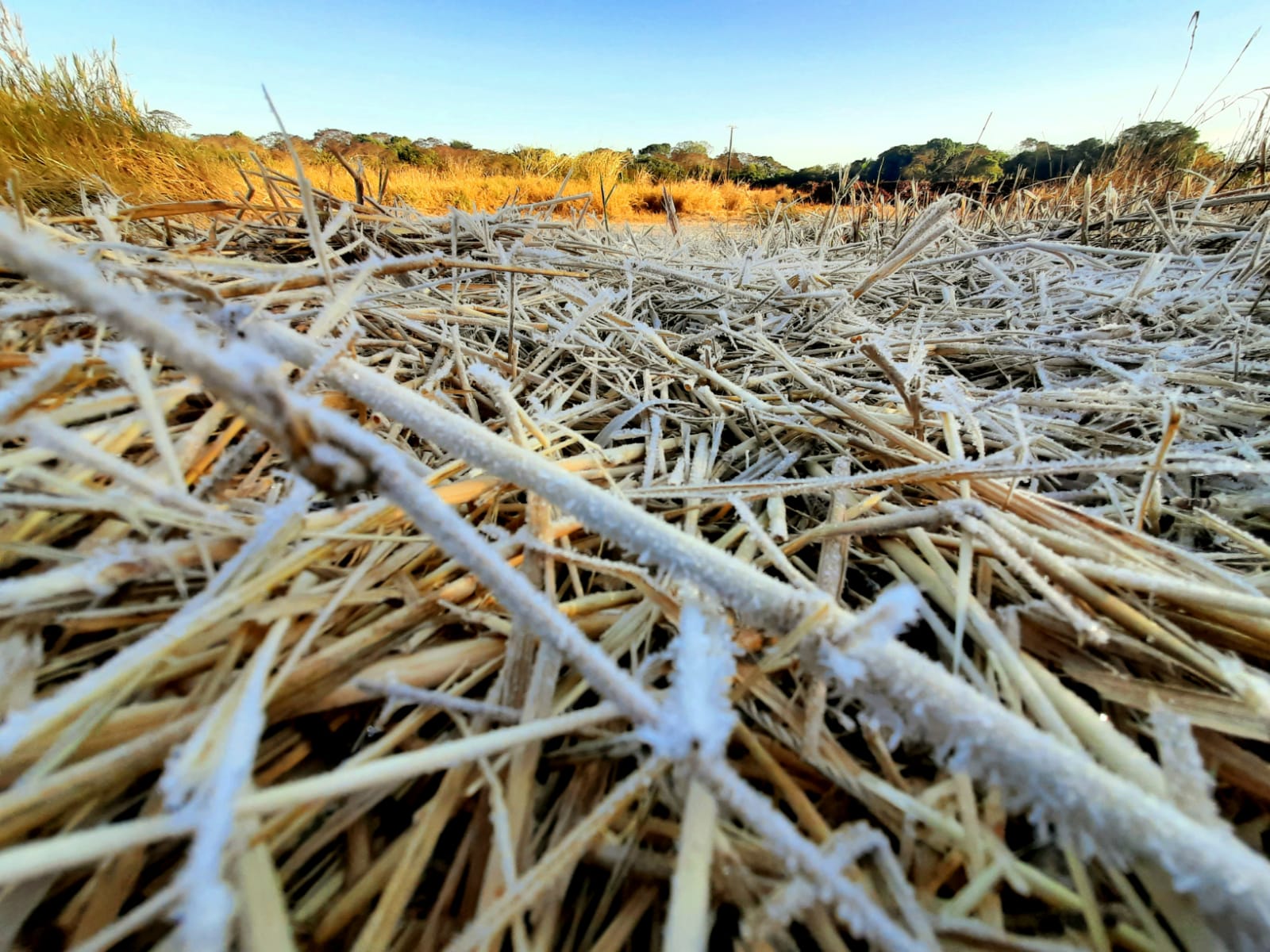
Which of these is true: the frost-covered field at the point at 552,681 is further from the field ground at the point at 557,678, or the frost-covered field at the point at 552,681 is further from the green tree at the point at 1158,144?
the green tree at the point at 1158,144

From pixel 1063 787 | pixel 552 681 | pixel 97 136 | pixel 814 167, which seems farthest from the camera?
pixel 814 167

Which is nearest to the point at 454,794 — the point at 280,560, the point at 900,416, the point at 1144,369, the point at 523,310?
the point at 280,560

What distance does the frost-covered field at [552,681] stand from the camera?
244 millimetres

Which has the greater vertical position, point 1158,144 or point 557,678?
point 1158,144

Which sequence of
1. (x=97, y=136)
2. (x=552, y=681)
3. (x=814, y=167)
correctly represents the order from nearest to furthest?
(x=552, y=681) < (x=97, y=136) < (x=814, y=167)

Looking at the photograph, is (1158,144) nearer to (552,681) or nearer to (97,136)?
(552,681)

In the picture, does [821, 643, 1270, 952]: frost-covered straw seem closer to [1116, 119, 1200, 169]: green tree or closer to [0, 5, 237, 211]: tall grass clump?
[0, 5, 237, 211]: tall grass clump

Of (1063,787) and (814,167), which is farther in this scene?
(814,167)

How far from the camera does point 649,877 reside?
1.01 feet

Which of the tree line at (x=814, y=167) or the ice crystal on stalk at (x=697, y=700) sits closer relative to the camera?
the ice crystal on stalk at (x=697, y=700)

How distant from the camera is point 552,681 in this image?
1.18ft

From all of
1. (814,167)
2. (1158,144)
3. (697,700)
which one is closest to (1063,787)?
(697,700)

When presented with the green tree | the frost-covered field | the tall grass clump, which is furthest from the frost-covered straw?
the green tree

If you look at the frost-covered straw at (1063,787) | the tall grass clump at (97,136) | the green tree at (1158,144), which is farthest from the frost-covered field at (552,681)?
the green tree at (1158,144)
